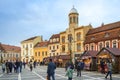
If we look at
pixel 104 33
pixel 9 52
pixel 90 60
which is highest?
pixel 104 33

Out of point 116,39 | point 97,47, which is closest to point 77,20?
point 97,47

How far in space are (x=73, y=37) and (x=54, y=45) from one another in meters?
12.8

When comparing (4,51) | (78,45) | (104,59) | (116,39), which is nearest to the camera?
(104,59)

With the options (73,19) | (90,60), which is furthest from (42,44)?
(90,60)

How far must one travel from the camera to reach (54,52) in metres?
80.2

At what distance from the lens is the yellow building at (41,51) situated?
88875 millimetres

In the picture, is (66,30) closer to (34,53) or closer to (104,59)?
(34,53)

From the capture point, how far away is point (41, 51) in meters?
90.8

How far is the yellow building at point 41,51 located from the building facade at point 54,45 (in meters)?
4.38

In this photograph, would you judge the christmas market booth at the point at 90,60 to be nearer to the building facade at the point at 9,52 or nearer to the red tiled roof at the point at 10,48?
the building facade at the point at 9,52

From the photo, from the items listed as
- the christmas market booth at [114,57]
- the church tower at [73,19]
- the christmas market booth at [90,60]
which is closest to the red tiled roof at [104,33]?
the church tower at [73,19]

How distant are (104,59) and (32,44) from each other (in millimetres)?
61129

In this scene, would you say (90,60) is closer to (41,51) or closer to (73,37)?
(73,37)

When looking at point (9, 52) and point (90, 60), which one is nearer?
point (90, 60)
